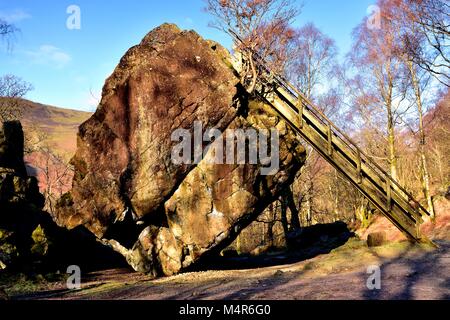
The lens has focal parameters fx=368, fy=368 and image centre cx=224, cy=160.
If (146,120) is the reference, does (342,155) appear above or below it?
below

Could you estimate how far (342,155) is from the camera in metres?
13.4

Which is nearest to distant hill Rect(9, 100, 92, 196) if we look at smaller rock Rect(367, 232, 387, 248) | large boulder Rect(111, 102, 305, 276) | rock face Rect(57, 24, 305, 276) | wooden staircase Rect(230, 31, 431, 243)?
rock face Rect(57, 24, 305, 276)

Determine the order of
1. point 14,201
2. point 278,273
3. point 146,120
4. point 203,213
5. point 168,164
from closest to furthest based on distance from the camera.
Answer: point 278,273 < point 203,213 < point 168,164 < point 146,120 < point 14,201

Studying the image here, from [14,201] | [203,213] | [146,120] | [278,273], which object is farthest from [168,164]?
[14,201]

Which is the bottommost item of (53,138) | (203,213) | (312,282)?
(312,282)

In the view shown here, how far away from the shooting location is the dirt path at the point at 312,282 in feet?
22.8

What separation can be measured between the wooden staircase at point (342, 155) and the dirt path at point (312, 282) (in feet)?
3.37

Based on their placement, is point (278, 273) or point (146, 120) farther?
point (146, 120)

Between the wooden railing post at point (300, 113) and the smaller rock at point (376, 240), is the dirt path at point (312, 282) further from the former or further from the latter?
the wooden railing post at point (300, 113)

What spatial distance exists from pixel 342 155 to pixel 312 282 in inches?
242

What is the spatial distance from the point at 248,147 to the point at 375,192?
15.2 ft

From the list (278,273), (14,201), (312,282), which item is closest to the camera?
(312,282)

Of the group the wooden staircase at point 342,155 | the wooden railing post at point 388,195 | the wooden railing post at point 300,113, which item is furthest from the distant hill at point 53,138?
the wooden railing post at point 388,195

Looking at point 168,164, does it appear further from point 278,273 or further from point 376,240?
point 376,240
